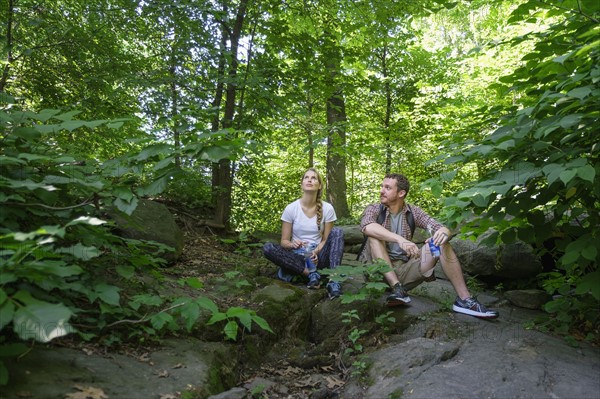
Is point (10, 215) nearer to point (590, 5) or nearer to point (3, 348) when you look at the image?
point (3, 348)

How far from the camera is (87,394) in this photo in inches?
74.5

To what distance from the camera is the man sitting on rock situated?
12.4ft

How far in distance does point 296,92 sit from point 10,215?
15.8ft

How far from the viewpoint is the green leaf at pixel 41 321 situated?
1.52 m

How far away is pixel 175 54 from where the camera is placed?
216 inches

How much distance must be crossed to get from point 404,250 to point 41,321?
3128mm

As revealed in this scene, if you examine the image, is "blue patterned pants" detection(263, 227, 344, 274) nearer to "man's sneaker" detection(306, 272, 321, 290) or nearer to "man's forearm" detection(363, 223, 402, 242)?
"man's sneaker" detection(306, 272, 321, 290)

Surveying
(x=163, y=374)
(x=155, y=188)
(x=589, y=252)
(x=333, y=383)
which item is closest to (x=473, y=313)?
(x=589, y=252)

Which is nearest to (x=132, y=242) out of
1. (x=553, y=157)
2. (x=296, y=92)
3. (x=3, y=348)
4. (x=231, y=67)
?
(x=3, y=348)

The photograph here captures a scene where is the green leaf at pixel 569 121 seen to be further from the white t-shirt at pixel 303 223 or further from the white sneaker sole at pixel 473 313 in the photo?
the white t-shirt at pixel 303 223

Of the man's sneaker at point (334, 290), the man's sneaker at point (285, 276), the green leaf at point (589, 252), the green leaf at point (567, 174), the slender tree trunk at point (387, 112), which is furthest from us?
the slender tree trunk at point (387, 112)

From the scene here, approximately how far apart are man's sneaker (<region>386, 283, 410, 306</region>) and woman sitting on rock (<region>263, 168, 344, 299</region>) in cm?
83

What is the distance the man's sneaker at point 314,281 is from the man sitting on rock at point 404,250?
0.58 meters

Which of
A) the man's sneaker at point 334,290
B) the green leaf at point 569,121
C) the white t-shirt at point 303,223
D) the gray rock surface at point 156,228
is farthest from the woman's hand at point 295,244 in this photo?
the green leaf at point 569,121
